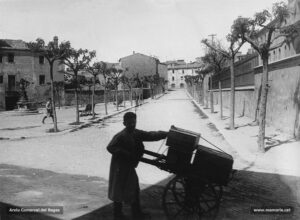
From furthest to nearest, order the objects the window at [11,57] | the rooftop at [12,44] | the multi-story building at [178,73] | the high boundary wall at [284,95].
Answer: the multi-story building at [178,73]
the window at [11,57]
the rooftop at [12,44]
the high boundary wall at [284,95]

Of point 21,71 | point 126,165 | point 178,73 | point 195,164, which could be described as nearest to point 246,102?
point 195,164

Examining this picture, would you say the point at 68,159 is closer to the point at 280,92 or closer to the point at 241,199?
the point at 241,199

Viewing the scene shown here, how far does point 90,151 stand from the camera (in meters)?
11.1

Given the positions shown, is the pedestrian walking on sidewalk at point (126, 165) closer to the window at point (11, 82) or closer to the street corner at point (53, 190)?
the street corner at point (53, 190)

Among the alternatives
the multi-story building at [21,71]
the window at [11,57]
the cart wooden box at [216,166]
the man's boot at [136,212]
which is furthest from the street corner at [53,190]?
the window at [11,57]

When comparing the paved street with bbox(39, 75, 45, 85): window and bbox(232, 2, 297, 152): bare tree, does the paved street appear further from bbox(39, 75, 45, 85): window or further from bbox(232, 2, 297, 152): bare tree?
bbox(39, 75, 45, 85): window

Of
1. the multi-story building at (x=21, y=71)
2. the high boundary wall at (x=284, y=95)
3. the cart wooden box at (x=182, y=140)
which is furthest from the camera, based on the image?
the multi-story building at (x=21, y=71)

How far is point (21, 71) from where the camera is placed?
4981 centimetres

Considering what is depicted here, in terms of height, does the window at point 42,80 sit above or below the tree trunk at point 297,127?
above

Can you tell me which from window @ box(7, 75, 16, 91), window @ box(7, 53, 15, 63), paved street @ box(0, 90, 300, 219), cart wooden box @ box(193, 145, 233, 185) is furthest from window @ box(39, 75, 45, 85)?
cart wooden box @ box(193, 145, 233, 185)

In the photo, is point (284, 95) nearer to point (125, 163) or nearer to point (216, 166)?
point (216, 166)

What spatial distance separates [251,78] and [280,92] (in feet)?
18.4

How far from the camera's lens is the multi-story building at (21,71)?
1886 inches

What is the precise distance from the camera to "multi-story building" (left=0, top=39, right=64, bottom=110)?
4791 centimetres
